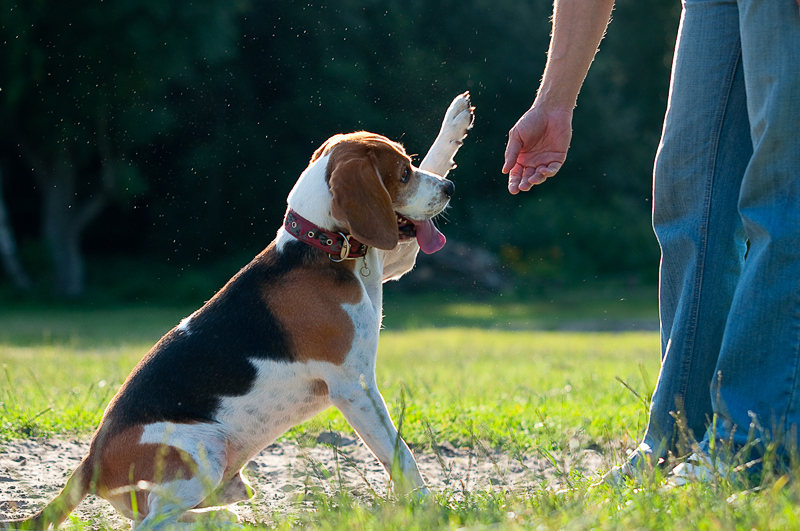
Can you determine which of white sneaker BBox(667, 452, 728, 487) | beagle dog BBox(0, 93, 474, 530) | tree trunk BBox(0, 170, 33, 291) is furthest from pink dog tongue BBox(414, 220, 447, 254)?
tree trunk BBox(0, 170, 33, 291)

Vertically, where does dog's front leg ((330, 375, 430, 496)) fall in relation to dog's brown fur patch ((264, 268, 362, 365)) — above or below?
below

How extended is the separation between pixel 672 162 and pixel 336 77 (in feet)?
73.0

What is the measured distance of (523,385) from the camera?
22.2 ft

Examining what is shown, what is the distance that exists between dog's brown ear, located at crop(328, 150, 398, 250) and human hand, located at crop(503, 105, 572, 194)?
68 centimetres

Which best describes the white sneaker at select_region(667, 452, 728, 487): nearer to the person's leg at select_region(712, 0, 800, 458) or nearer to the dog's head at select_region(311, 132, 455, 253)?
the person's leg at select_region(712, 0, 800, 458)

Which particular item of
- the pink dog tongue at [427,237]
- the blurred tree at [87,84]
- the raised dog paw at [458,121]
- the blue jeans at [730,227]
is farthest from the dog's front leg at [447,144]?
the blurred tree at [87,84]

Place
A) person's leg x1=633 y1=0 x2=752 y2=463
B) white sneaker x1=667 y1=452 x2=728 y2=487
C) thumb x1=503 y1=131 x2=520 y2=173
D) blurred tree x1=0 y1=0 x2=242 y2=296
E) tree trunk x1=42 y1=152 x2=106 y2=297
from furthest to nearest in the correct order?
tree trunk x1=42 y1=152 x2=106 y2=297 < blurred tree x1=0 y1=0 x2=242 y2=296 < thumb x1=503 y1=131 x2=520 y2=173 < person's leg x1=633 y1=0 x2=752 y2=463 < white sneaker x1=667 y1=452 x2=728 y2=487

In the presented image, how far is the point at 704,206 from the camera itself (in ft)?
10.5

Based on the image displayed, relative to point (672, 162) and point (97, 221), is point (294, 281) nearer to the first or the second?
point (672, 162)

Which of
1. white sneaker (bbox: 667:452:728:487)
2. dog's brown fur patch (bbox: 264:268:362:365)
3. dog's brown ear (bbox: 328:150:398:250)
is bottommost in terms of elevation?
white sneaker (bbox: 667:452:728:487)

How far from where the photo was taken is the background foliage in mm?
21125

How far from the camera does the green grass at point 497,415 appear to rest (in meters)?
2.36

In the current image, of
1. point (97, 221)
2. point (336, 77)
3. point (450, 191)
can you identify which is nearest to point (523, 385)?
point (450, 191)

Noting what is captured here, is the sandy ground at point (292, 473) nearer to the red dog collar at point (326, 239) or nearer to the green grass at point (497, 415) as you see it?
the green grass at point (497, 415)
